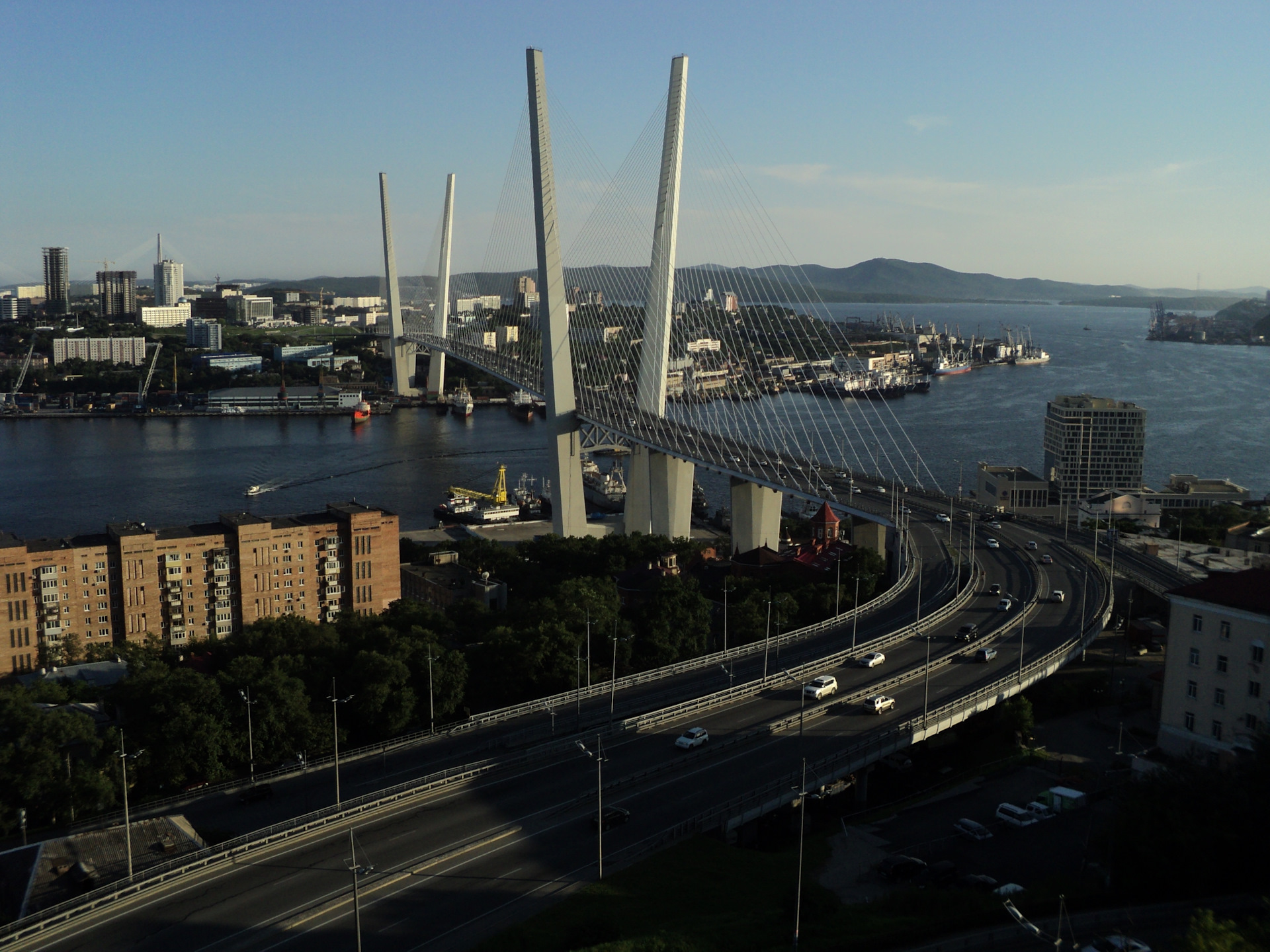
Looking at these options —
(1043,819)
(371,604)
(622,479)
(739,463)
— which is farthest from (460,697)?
(622,479)

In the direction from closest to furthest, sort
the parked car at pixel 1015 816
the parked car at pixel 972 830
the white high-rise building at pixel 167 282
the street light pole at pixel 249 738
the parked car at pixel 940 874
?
the parked car at pixel 940 874 → the parked car at pixel 972 830 → the parked car at pixel 1015 816 → the street light pole at pixel 249 738 → the white high-rise building at pixel 167 282

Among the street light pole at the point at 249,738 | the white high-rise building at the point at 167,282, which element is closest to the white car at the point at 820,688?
the street light pole at the point at 249,738

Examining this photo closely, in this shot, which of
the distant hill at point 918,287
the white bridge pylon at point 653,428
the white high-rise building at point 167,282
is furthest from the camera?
the distant hill at point 918,287

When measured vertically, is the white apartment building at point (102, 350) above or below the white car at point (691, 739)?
above

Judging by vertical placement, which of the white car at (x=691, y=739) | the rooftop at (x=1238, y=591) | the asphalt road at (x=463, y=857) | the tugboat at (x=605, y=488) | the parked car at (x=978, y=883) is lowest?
the tugboat at (x=605, y=488)

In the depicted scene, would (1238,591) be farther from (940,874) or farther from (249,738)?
(249,738)

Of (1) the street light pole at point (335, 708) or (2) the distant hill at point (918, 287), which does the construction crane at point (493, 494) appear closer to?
(1) the street light pole at point (335, 708)

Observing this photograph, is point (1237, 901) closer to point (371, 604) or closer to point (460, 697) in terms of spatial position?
point (460, 697)

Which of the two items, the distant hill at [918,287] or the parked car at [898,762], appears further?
the distant hill at [918,287]

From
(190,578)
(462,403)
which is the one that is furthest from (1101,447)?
(462,403)
